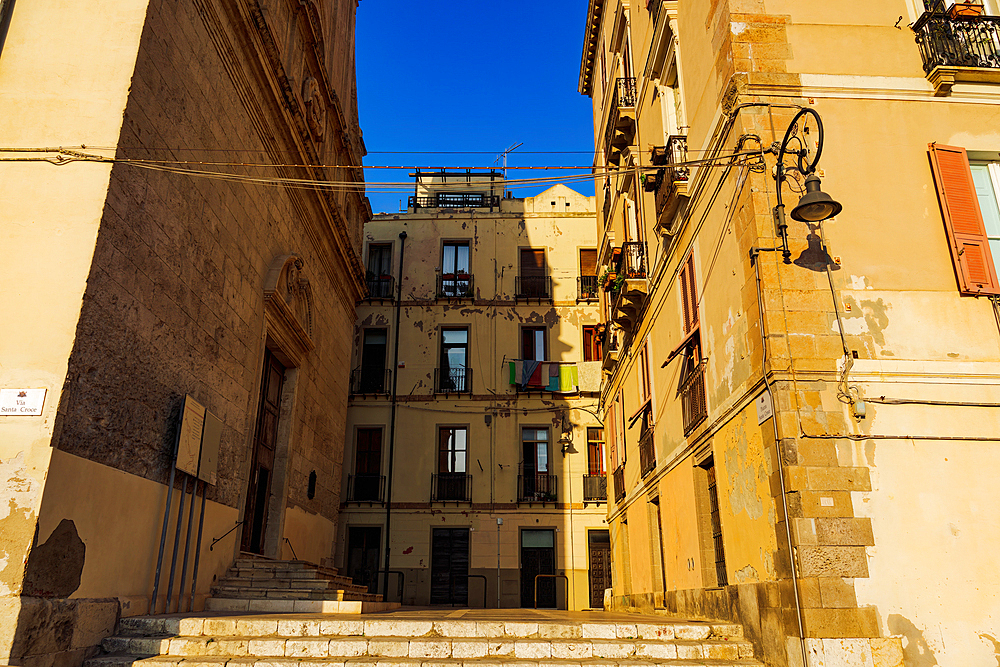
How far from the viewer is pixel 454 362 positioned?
Answer: 21.7 metres

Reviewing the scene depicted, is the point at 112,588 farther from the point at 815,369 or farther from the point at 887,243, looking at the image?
the point at 887,243

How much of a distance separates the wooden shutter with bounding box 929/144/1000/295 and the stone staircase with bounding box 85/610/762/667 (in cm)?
462

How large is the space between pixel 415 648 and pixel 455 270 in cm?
1699

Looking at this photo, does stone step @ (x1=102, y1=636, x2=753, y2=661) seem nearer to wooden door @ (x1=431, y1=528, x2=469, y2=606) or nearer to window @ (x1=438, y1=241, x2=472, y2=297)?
wooden door @ (x1=431, y1=528, x2=469, y2=606)

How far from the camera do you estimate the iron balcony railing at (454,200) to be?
81.3ft

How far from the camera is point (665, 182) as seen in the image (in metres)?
10.7

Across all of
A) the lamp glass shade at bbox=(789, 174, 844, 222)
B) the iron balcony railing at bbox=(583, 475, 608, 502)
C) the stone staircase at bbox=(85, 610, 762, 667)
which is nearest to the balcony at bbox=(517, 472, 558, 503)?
the iron balcony railing at bbox=(583, 475, 608, 502)

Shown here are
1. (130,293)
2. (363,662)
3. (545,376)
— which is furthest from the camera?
(545,376)

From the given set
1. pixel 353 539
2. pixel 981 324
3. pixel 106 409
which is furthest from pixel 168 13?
pixel 353 539

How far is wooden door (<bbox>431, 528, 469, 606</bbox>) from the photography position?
63.0 feet

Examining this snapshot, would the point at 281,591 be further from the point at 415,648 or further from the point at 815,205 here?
the point at 815,205

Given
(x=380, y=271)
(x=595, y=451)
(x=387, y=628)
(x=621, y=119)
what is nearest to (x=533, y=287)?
(x=380, y=271)

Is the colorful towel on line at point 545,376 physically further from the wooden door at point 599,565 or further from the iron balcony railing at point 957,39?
the iron balcony railing at point 957,39

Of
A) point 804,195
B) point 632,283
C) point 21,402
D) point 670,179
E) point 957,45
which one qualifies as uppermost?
point 957,45
